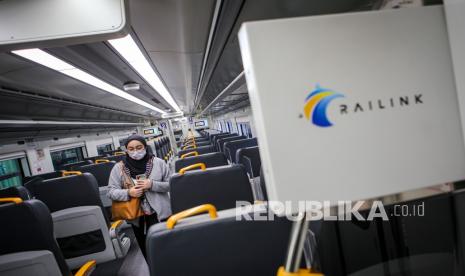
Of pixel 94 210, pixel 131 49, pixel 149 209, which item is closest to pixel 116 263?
pixel 94 210

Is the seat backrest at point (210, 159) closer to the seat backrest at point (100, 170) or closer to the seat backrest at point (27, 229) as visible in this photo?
the seat backrest at point (27, 229)

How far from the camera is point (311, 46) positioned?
71cm

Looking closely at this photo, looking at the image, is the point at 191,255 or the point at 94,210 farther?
the point at 94,210

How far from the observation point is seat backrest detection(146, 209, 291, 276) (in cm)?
121

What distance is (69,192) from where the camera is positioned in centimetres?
337

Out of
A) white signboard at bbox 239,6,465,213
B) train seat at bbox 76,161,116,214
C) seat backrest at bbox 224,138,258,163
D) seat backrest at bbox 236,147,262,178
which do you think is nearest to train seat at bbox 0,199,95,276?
white signboard at bbox 239,6,465,213

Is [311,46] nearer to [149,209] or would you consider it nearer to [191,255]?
[191,255]

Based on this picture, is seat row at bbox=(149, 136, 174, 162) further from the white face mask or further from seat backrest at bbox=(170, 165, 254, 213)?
seat backrest at bbox=(170, 165, 254, 213)

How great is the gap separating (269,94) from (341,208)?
37 centimetres

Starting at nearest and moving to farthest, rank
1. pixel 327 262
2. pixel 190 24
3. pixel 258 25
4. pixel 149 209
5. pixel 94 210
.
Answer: pixel 258 25 < pixel 327 262 < pixel 190 24 < pixel 149 209 < pixel 94 210

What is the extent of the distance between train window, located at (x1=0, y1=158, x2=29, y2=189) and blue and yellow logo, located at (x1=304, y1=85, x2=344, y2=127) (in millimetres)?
7722

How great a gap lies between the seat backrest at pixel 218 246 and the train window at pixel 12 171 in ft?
22.8

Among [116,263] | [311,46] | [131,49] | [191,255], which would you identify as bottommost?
[116,263]

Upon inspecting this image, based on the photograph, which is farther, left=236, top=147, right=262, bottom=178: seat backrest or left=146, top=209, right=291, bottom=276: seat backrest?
left=236, top=147, right=262, bottom=178: seat backrest
